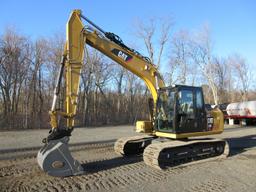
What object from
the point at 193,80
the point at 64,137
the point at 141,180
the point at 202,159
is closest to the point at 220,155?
the point at 202,159

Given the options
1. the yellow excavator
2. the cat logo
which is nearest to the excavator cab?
the yellow excavator

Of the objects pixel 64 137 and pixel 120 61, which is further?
pixel 120 61

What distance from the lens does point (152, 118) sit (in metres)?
8.78

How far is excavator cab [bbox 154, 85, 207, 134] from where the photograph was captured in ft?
25.4

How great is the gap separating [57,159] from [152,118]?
11.8ft

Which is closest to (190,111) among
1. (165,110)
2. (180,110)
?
(180,110)

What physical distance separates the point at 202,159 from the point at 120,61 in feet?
12.9

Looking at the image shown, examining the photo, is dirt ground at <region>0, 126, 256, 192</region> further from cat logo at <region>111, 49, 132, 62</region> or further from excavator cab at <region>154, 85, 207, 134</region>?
cat logo at <region>111, 49, 132, 62</region>

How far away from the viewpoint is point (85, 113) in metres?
25.2

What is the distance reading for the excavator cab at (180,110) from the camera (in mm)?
7752

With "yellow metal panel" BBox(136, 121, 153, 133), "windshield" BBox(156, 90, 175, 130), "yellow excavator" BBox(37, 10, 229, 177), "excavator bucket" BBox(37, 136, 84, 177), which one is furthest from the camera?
"yellow metal panel" BBox(136, 121, 153, 133)

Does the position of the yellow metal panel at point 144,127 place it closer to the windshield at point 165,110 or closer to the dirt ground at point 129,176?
the windshield at point 165,110

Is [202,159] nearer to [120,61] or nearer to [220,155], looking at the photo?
[220,155]

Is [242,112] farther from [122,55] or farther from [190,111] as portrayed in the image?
[122,55]
